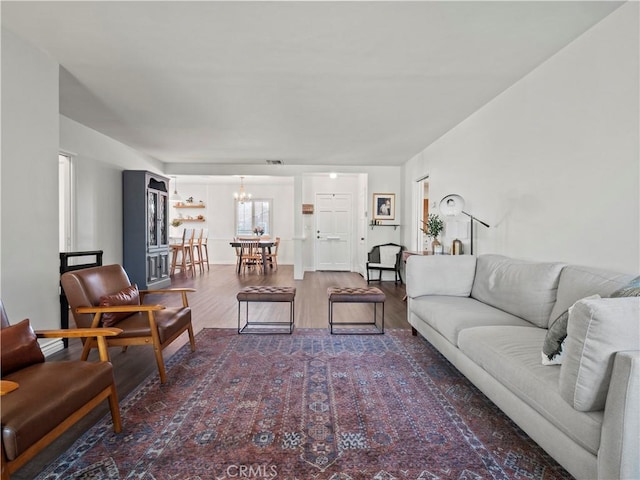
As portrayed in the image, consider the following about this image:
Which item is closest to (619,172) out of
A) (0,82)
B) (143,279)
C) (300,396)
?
(300,396)

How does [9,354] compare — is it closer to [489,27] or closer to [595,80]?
[489,27]

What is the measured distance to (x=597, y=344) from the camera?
131 centimetres

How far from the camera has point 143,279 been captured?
5922 millimetres

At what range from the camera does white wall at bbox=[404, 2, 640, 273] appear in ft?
7.02

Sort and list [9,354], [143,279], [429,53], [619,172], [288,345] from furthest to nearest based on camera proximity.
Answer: [143,279]
[288,345]
[429,53]
[619,172]
[9,354]

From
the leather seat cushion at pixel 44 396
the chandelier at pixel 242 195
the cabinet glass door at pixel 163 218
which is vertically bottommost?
the leather seat cushion at pixel 44 396

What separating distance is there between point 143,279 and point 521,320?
559 centimetres

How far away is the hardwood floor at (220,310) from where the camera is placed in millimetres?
1979

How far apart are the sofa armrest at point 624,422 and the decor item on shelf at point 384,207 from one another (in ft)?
20.9

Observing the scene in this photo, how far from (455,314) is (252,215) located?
844 cm

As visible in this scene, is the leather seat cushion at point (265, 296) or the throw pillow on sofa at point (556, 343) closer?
the throw pillow on sofa at point (556, 343)

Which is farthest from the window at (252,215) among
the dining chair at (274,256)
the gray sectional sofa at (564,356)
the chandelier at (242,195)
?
the gray sectional sofa at (564,356)

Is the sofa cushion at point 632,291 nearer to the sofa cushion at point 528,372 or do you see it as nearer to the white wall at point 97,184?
the sofa cushion at point 528,372

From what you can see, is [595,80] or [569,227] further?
[569,227]
